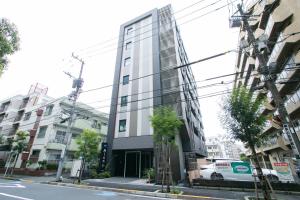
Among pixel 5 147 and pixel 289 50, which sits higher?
pixel 289 50

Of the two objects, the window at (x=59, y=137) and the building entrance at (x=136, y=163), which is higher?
the window at (x=59, y=137)

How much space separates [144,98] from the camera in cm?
1945

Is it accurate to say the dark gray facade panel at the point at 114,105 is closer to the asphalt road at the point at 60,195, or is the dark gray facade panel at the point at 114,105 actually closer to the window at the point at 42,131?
the asphalt road at the point at 60,195

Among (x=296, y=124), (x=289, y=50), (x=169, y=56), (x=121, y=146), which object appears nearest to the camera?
(x=289, y=50)

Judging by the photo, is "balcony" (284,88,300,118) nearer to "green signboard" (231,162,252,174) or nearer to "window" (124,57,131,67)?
"green signboard" (231,162,252,174)

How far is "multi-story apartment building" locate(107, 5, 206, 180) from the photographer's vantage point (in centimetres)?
1811

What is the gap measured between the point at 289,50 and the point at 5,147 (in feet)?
138

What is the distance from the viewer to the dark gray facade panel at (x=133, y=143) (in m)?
17.3

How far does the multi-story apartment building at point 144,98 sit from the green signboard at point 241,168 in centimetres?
480

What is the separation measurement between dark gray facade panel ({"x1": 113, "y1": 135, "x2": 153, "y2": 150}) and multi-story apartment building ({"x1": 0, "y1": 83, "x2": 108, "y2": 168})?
4.99 m

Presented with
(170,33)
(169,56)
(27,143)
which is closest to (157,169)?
(169,56)

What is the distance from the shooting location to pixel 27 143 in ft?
81.3

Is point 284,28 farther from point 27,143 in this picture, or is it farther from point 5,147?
point 5,147

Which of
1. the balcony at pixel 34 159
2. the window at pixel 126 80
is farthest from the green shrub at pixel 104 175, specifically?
the balcony at pixel 34 159
